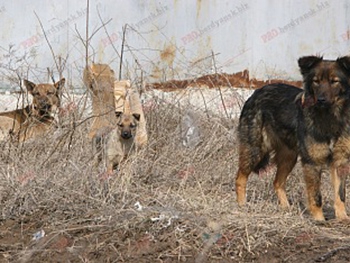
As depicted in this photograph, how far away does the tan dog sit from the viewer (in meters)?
9.20

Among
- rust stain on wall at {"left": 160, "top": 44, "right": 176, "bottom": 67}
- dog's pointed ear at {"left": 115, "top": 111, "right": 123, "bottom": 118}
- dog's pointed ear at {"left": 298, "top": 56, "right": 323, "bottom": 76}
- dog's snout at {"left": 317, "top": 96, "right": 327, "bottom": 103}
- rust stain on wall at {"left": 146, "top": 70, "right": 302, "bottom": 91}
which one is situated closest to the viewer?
dog's snout at {"left": 317, "top": 96, "right": 327, "bottom": 103}

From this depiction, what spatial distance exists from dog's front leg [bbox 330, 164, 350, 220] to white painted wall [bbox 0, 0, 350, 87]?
5.78 metres

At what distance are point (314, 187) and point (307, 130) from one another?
0.52 meters

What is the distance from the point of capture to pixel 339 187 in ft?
23.5

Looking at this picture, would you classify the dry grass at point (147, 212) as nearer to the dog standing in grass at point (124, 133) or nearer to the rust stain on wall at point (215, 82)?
the dog standing in grass at point (124, 133)

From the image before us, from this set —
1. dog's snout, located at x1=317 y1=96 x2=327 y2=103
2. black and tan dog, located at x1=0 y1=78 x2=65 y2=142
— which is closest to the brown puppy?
black and tan dog, located at x1=0 y1=78 x2=65 y2=142

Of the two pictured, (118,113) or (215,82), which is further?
(215,82)

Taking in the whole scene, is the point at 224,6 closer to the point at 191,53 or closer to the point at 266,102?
the point at 191,53

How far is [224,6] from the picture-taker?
13.0 meters

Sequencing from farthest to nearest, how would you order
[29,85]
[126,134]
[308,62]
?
[29,85] → [126,134] → [308,62]

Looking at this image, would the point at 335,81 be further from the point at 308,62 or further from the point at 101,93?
the point at 101,93

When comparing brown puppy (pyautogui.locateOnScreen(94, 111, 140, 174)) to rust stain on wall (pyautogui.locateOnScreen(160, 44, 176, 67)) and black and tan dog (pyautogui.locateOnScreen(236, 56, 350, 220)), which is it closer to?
black and tan dog (pyautogui.locateOnScreen(236, 56, 350, 220))

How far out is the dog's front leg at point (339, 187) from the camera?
708 centimetres

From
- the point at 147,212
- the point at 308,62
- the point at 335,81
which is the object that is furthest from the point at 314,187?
the point at 147,212
